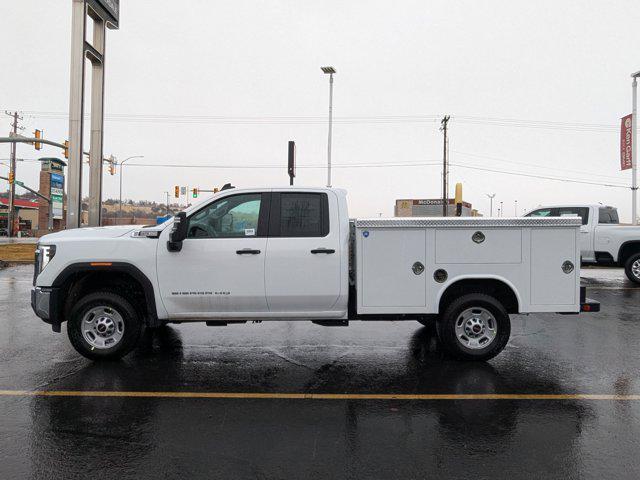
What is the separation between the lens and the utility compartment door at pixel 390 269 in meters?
6.00

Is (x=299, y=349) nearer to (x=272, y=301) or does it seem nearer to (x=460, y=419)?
(x=272, y=301)

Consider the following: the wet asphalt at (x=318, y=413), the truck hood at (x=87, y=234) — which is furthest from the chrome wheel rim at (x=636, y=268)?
the truck hood at (x=87, y=234)

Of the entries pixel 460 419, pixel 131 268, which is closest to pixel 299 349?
pixel 131 268

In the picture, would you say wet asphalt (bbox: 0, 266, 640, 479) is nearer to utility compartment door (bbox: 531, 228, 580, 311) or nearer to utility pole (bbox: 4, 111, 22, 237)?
utility compartment door (bbox: 531, 228, 580, 311)

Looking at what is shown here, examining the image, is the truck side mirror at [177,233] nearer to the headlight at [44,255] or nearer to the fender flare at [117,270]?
the fender flare at [117,270]

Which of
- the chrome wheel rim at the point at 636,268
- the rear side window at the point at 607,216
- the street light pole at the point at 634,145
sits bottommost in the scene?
the chrome wheel rim at the point at 636,268

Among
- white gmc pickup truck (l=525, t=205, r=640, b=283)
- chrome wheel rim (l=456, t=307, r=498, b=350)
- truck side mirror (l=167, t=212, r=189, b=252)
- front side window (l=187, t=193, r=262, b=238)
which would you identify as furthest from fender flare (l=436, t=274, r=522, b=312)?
white gmc pickup truck (l=525, t=205, r=640, b=283)

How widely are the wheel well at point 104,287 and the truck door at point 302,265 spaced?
5.12 feet

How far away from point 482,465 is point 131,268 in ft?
13.8

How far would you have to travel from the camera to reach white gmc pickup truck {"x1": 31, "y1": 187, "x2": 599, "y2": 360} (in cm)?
593

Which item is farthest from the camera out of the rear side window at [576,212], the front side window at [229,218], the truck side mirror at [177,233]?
the rear side window at [576,212]

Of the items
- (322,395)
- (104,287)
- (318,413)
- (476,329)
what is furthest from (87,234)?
(476,329)

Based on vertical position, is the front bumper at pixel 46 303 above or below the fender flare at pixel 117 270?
below

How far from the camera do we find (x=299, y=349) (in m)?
6.85
